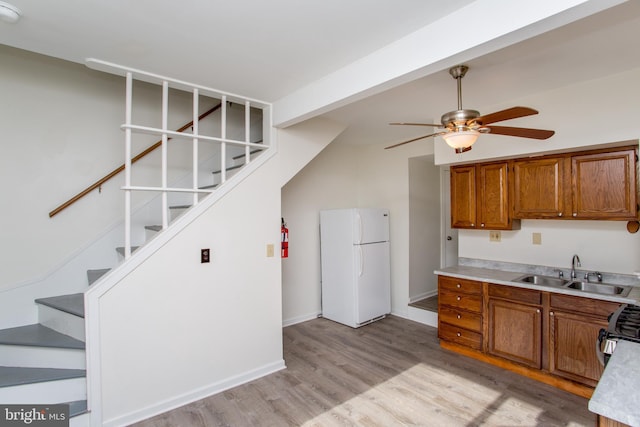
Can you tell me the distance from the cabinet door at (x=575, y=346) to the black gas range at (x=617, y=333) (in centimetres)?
76

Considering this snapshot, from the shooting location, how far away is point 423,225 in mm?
4887

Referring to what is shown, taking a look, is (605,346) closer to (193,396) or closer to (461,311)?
(461,311)

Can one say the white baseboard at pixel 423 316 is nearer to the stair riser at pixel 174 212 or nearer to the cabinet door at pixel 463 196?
the cabinet door at pixel 463 196

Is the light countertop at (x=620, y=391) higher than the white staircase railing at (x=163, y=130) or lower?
lower

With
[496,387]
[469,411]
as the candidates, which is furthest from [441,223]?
[469,411]

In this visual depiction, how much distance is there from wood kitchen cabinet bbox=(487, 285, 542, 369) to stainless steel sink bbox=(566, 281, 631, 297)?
42 centimetres

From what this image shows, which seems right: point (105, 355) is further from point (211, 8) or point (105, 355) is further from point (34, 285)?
point (211, 8)

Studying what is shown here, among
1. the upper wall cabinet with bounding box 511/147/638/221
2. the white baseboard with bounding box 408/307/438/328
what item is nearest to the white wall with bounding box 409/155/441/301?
the white baseboard with bounding box 408/307/438/328

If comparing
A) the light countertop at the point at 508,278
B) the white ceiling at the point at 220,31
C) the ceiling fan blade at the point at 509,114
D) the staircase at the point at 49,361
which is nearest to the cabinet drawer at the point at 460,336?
the light countertop at the point at 508,278

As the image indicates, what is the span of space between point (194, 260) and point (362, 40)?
2.04 metres

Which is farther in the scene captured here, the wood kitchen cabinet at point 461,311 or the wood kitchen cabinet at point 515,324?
the wood kitchen cabinet at point 461,311

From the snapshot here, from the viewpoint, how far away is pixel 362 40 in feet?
6.70

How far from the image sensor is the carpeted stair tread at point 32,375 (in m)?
2.14

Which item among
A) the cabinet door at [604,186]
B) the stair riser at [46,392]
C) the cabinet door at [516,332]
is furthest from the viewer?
the cabinet door at [516,332]
